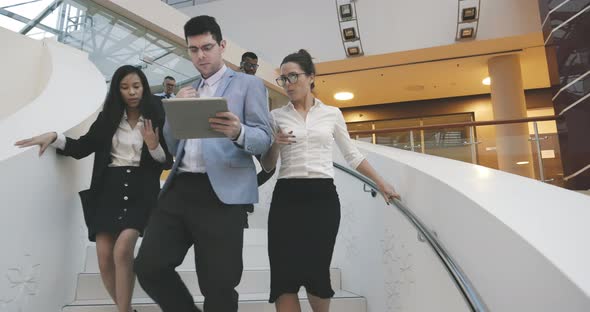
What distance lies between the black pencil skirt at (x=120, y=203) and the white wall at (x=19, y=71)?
3.07m

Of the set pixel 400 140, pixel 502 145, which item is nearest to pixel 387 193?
pixel 502 145

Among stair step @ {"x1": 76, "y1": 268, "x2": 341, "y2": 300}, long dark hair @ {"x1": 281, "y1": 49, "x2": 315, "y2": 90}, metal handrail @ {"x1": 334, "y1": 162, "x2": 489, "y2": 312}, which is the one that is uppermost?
long dark hair @ {"x1": 281, "y1": 49, "x2": 315, "y2": 90}

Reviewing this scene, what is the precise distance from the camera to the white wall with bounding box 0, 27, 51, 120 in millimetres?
4695

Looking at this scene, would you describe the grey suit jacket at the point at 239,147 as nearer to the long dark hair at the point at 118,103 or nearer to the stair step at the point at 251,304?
the long dark hair at the point at 118,103

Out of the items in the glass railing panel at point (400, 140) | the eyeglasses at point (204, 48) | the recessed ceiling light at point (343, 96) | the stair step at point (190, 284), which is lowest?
A: the stair step at point (190, 284)

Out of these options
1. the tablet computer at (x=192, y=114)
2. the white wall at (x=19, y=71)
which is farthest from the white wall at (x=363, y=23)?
the tablet computer at (x=192, y=114)

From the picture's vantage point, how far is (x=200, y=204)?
1.78 m

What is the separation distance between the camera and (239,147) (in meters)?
1.75

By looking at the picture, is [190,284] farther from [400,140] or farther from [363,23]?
[363,23]

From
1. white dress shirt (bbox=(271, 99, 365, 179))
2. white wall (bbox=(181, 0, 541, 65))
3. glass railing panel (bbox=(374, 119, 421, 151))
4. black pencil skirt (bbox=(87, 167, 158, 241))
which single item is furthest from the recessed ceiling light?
black pencil skirt (bbox=(87, 167, 158, 241))

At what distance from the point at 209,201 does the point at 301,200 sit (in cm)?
49

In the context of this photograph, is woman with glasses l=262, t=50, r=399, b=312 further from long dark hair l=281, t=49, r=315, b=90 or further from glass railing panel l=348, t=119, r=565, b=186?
glass railing panel l=348, t=119, r=565, b=186

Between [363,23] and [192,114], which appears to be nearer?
[192,114]

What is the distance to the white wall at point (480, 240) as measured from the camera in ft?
3.50
